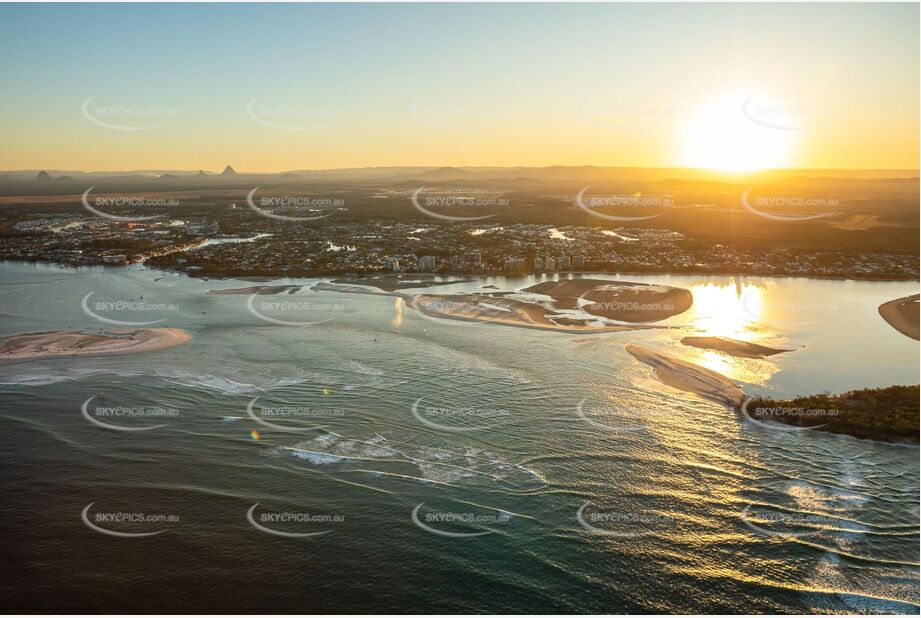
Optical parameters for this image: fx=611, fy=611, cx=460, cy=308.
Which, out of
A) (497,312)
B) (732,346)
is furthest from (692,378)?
(497,312)

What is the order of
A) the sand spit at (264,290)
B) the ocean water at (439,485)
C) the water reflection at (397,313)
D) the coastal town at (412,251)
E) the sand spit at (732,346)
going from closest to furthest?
the ocean water at (439,485)
the sand spit at (732,346)
the water reflection at (397,313)
the sand spit at (264,290)
the coastal town at (412,251)

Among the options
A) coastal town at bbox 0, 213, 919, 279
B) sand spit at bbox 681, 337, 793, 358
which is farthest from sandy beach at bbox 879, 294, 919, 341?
sand spit at bbox 681, 337, 793, 358

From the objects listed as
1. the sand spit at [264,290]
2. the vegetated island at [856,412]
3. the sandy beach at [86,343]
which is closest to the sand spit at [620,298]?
the vegetated island at [856,412]

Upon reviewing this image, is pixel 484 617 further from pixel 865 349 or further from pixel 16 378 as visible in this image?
pixel 865 349

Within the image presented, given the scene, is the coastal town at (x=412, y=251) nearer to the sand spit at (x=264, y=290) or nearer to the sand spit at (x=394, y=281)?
the sand spit at (x=394, y=281)

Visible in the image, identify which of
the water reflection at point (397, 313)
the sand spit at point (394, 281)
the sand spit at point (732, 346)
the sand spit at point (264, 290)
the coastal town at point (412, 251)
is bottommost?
the sand spit at point (732, 346)

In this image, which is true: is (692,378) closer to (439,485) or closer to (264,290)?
(439,485)
